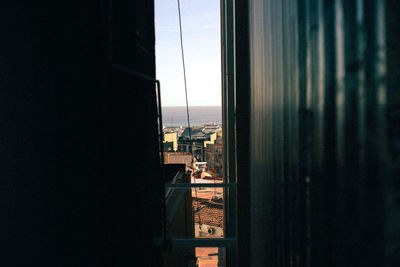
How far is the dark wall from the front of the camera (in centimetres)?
191

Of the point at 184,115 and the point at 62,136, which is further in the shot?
the point at 184,115

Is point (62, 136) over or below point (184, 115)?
below

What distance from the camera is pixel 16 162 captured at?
2.06 m

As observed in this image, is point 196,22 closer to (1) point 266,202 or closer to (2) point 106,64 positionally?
(2) point 106,64

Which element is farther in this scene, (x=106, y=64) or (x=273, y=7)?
(x=106, y=64)

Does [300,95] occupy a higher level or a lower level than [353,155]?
higher

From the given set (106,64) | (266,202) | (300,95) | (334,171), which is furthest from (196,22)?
(334,171)

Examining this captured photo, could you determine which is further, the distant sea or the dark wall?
the distant sea

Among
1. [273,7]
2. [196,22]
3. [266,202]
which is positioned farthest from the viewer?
[196,22]

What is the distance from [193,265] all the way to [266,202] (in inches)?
192

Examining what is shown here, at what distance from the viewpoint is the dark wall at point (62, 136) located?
1912mm

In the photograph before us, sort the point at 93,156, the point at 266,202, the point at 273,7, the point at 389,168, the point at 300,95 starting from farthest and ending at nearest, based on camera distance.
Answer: the point at 93,156 → the point at 266,202 → the point at 273,7 → the point at 300,95 → the point at 389,168

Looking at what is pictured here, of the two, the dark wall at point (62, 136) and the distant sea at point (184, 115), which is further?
the distant sea at point (184, 115)

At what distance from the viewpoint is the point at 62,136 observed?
1.99 metres
